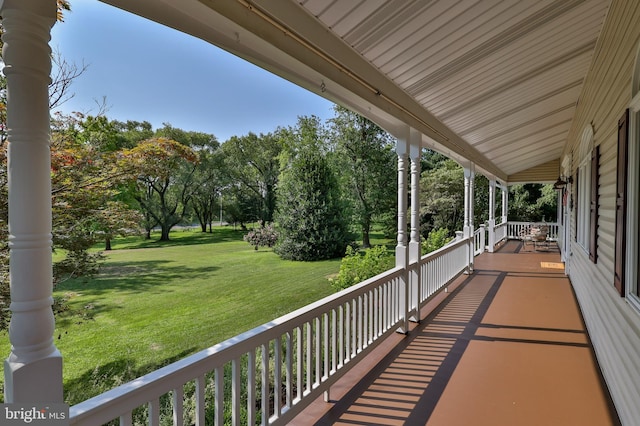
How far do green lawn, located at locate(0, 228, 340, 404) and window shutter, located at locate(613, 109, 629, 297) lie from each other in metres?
5.09

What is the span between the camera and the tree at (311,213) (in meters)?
14.2

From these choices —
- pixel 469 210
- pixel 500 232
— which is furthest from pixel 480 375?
pixel 500 232

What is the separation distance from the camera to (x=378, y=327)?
12.1 feet

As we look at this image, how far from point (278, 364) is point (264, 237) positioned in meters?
15.7

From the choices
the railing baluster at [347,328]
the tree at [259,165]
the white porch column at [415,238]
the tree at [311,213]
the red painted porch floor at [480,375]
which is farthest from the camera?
the tree at [259,165]

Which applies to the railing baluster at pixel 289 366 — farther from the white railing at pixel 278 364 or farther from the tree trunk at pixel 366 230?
the tree trunk at pixel 366 230

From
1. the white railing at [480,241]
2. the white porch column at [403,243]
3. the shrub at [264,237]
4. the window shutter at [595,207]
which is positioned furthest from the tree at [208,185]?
the window shutter at [595,207]

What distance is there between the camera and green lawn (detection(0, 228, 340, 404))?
5.91 meters

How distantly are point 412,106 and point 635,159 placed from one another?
2.20m

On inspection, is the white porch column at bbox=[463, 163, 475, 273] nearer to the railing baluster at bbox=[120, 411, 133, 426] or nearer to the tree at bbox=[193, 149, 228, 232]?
the railing baluster at bbox=[120, 411, 133, 426]

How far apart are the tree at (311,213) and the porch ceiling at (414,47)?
915cm

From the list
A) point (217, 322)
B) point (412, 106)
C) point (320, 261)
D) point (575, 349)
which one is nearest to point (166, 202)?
point (320, 261)

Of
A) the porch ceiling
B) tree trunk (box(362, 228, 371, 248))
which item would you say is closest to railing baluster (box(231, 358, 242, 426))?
the porch ceiling

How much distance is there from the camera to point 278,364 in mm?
2223
